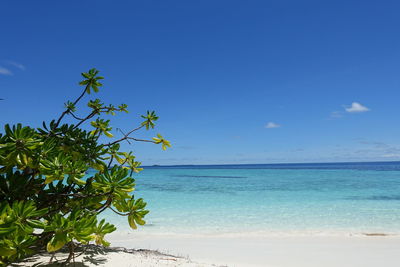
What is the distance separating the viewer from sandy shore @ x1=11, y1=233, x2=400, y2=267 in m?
3.27

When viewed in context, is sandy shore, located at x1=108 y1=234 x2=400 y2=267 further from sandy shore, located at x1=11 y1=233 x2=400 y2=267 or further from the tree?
the tree

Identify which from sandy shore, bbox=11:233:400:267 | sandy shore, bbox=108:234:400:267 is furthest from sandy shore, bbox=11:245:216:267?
sandy shore, bbox=108:234:400:267

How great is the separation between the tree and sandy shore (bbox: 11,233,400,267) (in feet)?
2.66

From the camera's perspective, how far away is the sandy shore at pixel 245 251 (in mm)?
3268

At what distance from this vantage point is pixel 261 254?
4.89m

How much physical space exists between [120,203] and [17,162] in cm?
79

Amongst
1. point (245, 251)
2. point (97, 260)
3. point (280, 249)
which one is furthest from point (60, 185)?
point (280, 249)

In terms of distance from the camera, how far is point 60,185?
247 cm

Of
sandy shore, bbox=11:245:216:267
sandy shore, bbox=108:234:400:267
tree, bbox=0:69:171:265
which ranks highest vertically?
tree, bbox=0:69:171:265

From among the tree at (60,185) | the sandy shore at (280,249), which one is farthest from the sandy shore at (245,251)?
the tree at (60,185)

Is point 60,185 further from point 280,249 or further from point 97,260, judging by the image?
point 280,249

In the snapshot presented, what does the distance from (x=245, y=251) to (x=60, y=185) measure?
3.76m

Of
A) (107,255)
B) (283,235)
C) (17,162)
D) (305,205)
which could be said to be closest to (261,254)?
(283,235)

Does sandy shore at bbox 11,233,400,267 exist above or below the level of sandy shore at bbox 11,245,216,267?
below
